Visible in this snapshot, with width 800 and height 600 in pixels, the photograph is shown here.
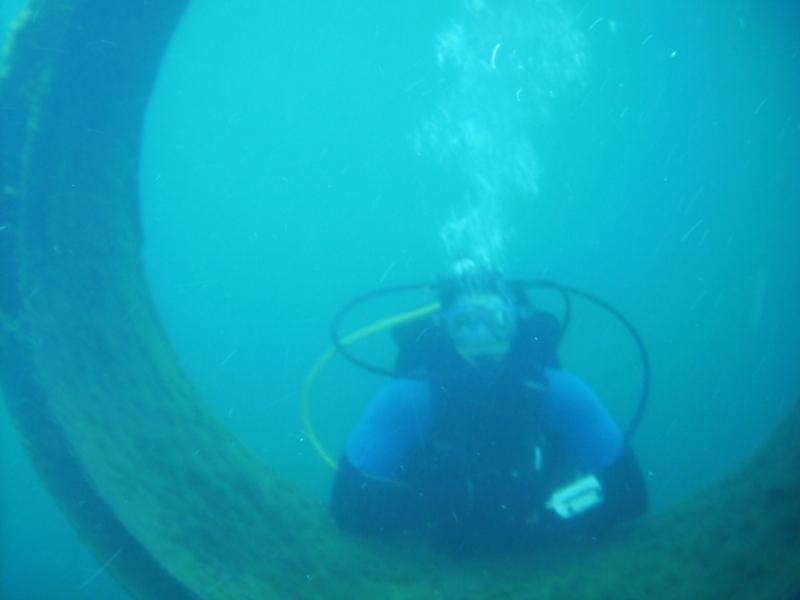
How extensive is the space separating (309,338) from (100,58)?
1006 inches

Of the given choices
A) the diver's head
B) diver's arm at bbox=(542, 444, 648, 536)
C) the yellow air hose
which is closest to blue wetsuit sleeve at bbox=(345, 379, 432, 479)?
the diver's head

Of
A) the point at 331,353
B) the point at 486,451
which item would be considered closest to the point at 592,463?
the point at 486,451

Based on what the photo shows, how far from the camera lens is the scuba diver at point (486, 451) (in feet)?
9.59

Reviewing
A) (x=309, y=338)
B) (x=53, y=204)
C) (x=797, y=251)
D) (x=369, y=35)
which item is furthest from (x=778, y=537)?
(x=797, y=251)

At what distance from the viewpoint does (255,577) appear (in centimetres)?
258

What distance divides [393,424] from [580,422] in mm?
1083

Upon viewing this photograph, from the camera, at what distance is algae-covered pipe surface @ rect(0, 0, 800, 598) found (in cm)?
227

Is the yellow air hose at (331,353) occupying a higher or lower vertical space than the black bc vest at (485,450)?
higher

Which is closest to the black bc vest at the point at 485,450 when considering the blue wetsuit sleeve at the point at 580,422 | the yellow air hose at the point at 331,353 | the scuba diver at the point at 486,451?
the scuba diver at the point at 486,451

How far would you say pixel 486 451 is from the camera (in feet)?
9.96

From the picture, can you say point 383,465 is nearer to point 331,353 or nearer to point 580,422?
point 580,422

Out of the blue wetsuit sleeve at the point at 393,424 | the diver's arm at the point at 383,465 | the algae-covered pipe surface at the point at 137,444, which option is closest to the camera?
the algae-covered pipe surface at the point at 137,444

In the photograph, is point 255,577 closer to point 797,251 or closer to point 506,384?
point 506,384

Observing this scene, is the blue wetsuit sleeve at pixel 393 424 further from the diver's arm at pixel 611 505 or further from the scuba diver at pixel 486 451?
the diver's arm at pixel 611 505
